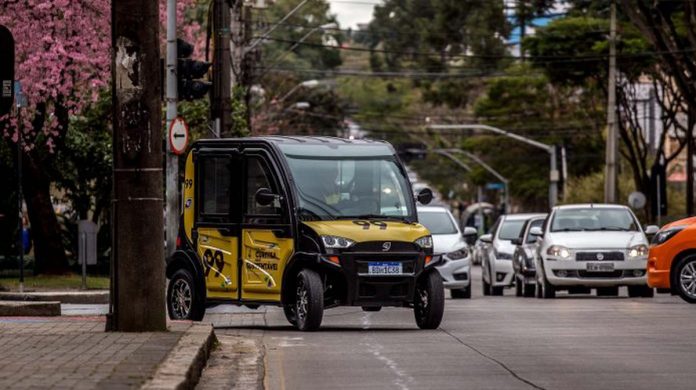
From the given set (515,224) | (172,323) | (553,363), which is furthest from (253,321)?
(515,224)

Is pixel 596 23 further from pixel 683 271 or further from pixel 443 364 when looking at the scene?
pixel 443 364

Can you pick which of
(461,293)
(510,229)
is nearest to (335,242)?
(461,293)

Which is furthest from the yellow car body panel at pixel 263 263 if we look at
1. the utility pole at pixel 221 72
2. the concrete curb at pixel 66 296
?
the utility pole at pixel 221 72

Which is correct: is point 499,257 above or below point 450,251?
below

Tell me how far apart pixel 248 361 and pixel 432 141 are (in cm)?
9005

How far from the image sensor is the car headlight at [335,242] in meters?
19.2

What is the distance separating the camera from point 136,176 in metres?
15.4

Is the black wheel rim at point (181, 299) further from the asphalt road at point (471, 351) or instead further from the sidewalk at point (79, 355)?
the sidewalk at point (79, 355)

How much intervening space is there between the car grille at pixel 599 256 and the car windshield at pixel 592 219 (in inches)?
38.5

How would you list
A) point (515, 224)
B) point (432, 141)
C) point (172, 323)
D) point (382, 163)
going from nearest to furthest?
point (172, 323) → point (382, 163) → point (515, 224) → point (432, 141)

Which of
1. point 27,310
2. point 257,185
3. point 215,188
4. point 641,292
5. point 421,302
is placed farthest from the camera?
point 641,292

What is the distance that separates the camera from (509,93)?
84.2 m

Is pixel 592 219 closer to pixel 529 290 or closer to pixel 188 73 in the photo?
pixel 529 290

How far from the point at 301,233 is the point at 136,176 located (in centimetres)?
440
